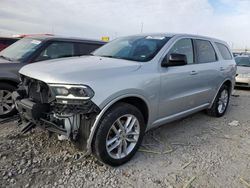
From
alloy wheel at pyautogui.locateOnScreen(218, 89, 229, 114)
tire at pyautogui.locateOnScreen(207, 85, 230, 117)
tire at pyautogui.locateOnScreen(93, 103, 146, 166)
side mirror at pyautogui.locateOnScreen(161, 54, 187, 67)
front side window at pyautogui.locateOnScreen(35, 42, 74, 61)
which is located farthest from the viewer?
alloy wheel at pyautogui.locateOnScreen(218, 89, 229, 114)

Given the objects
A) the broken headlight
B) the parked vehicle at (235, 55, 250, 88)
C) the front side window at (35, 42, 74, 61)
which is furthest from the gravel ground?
the parked vehicle at (235, 55, 250, 88)

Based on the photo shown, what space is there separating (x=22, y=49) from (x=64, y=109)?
2953mm

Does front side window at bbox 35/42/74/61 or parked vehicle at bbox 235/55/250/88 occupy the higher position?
front side window at bbox 35/42/74/61

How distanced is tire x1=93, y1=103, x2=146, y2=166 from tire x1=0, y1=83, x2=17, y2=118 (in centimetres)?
249

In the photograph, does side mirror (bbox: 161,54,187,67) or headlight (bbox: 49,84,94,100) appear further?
side mirror (bbox: 161,54,187,67)

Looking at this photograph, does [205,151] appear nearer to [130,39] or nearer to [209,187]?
[209,187]

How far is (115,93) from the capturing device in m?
2.59

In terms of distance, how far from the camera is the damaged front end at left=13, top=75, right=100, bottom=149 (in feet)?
7.89

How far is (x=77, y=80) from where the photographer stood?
241 cm

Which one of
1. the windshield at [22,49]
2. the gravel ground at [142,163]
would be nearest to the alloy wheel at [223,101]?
the gravel ground at [142,163]

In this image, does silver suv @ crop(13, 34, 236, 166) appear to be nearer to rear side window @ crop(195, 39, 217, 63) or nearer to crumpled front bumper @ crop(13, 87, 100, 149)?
crumpled front bumper @ crop(13, 87, 100, 149)

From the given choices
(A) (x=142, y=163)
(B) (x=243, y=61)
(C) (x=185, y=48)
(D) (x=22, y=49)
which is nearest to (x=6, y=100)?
(D) (x=22, y=49)

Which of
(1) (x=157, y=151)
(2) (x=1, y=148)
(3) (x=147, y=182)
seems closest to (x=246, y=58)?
(1) (x=157, y=151)

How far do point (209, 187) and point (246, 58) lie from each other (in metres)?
9.63
